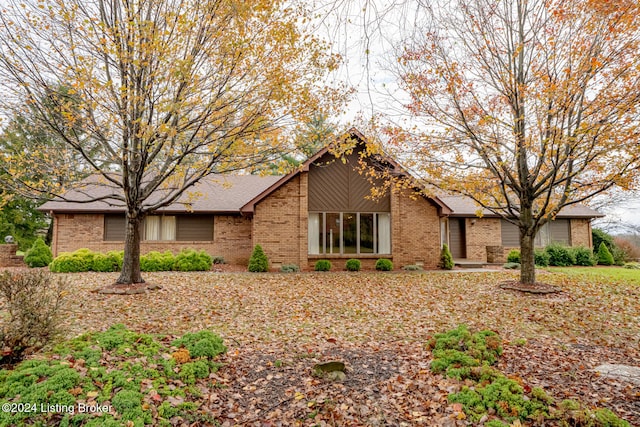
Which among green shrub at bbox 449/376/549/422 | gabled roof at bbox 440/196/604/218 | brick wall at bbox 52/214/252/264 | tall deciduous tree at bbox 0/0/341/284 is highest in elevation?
tall deciduous tree at bbox 0/0/341/284

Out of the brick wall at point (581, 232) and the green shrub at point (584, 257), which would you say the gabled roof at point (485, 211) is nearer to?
the brick wall at point (581, 232)

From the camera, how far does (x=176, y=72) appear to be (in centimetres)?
649

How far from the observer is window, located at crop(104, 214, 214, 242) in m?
16.6

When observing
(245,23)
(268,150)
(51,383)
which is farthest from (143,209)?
(51,383)

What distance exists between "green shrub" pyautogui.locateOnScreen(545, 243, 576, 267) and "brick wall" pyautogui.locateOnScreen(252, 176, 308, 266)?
39.5 feet

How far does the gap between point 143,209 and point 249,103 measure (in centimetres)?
441

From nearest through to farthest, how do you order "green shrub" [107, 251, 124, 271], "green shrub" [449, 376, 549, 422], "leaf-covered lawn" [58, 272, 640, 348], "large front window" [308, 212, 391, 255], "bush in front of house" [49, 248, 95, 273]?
1. "green shrub" [449, 376, 549, 422]
2. "leaf-covered lawn" [58, 272, 640, 348]
3. "bush in front of house" [49, 248, 95, 273]
4. "green shrub" [107, 251, 124, 271]
5. "large front window" [308, 212, 391, 255]

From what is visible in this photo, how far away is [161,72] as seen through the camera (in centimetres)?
768

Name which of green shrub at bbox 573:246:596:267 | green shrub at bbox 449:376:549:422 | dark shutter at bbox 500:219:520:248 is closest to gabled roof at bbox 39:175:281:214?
green shrub at bbox 449:376:549:422

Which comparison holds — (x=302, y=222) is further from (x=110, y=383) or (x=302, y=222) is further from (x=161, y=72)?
(x=110, y=383)

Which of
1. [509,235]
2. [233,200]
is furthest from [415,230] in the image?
[233,200]

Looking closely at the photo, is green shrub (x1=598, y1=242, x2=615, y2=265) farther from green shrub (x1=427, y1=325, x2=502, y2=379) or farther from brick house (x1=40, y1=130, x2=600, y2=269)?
green shrub (x1=427, y1=325, x2=502, y2=379)

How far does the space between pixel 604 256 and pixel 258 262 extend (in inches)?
684

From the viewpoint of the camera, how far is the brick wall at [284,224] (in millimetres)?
14750
